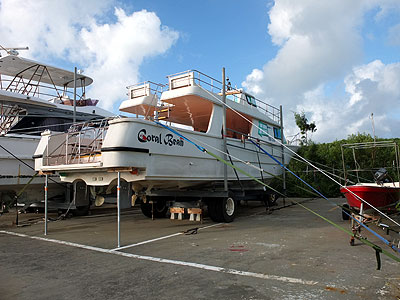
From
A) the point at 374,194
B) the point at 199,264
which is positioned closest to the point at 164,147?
the point at 199,264

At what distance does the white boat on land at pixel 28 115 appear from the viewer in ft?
32.9

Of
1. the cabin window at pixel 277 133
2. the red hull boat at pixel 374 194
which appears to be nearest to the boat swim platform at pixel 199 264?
the red hull boat at pixel 374 194

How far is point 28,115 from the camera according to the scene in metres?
12.1

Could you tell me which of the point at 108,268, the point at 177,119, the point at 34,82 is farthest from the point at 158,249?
the point at 34,82

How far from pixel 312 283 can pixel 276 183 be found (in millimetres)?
11754

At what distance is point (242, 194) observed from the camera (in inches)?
379

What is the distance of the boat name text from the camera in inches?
274

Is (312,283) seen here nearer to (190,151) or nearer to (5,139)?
(190,151)

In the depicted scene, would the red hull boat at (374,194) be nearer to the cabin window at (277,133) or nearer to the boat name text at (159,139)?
the boat name text at (159,139)

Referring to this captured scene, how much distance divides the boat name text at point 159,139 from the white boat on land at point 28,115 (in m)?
3.12

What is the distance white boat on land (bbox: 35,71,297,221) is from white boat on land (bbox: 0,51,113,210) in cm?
133

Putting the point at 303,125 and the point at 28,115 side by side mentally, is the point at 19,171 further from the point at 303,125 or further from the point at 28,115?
the point at 303,125

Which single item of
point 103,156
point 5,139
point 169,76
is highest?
point 169,76

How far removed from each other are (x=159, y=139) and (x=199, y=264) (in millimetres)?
3299
